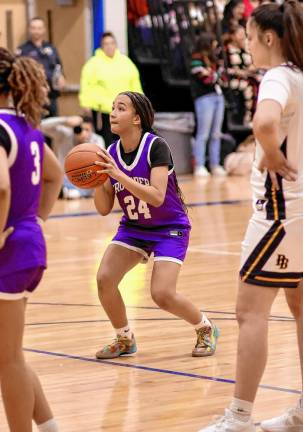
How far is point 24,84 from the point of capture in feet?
11.8

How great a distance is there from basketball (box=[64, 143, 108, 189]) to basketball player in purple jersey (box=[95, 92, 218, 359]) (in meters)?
0.10

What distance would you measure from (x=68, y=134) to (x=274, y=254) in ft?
31.1

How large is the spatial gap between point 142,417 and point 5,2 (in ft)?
36.8

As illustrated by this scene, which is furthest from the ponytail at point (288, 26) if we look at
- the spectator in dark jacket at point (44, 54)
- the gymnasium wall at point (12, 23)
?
the gymnasium wall at point (12, 23)

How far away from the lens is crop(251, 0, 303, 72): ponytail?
12.8 feet

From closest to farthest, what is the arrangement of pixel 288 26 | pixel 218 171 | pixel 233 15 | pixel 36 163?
pixel 36 163
pixel 288 26
pixel 218 171
pixel 233 15

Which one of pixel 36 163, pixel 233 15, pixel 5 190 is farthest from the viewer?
pixel 233 15

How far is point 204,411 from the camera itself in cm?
451

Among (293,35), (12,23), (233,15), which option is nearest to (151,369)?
(293,35)

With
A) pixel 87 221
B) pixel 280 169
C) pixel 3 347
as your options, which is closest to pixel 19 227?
pixel 3 347

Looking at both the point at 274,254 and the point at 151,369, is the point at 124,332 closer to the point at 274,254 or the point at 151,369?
the point at 151,369

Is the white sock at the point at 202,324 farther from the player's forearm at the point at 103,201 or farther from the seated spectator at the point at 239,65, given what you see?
the seated spectator at the point at 239,65

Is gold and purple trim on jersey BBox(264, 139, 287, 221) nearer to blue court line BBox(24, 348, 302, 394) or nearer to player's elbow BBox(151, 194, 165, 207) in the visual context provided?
blue court line BBox(24, 348, 302, 394)

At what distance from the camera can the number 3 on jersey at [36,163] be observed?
363cm
